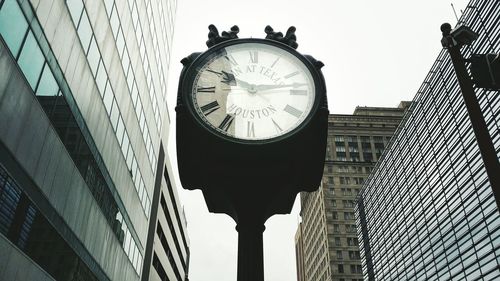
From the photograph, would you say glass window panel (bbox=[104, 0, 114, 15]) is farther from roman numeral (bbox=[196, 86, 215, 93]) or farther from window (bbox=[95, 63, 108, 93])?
roman numeral (bbox=[196, 86, 215, 93])

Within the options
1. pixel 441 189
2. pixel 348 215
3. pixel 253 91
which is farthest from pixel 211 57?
pixel 348 215

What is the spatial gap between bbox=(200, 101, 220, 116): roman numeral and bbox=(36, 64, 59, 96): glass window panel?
13754 mm

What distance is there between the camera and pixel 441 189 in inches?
1774

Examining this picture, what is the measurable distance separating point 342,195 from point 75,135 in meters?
77.5

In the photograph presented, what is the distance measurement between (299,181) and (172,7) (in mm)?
38286

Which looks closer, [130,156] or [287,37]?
[287,37]

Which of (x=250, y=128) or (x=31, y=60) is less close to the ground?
(x=31, y=60)

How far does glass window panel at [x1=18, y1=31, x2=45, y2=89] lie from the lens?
44.6 ft

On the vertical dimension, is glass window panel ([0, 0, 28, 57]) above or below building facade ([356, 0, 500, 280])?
below

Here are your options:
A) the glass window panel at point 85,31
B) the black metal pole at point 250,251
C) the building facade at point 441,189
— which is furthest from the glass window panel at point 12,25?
the building facade at point 441,189

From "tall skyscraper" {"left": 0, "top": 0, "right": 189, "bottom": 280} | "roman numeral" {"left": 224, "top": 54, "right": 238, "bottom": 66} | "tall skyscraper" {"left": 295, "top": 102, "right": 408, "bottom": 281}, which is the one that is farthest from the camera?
"tall skyscraper" {"left": 295, "top": 102, "right": 408, "bottom": 281}

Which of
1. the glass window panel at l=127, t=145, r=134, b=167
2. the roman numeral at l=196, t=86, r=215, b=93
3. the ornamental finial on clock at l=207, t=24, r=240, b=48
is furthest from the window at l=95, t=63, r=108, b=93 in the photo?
the roman numeral at l=196, t=86, r=215, b=93

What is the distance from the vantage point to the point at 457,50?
20.3 feet

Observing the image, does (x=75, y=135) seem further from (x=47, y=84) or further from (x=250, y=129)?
(x=250, y=129)
